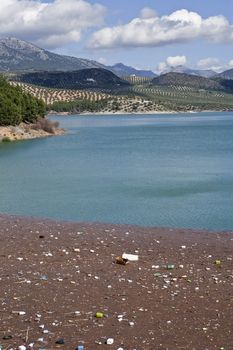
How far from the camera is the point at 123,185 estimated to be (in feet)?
117

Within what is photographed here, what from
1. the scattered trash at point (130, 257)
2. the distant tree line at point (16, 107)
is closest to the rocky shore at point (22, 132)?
the distant tree line at point (16, 107)

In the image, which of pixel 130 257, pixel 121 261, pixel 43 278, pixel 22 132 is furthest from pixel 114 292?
pixel 22 132

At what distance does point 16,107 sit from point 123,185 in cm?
4525

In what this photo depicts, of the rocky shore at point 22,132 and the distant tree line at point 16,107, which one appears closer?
the rocky shore at point 22,132

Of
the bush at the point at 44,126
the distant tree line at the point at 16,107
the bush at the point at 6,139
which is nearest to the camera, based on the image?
the bush at the point at 6,139

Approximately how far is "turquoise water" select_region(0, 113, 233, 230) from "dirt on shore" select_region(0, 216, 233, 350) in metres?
6.48

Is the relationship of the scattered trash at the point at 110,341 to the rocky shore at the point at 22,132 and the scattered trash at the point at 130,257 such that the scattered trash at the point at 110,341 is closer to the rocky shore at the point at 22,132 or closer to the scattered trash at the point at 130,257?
the scattered trash at the point at 130,257

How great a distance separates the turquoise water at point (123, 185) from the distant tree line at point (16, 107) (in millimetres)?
11813

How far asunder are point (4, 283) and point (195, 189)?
20.8 m

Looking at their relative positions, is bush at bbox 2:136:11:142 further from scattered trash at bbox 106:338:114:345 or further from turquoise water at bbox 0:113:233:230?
scattered trash at bbox 106:338:114:345

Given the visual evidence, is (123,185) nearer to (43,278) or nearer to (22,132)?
(43,278)

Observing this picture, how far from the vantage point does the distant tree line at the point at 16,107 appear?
7525 cm

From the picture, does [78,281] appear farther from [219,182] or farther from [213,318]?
[219,182]

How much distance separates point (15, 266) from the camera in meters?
14.5
